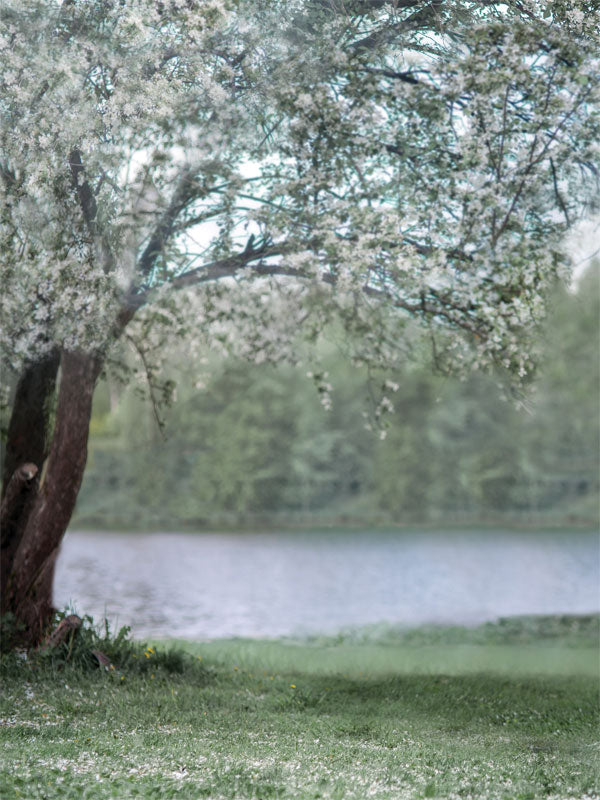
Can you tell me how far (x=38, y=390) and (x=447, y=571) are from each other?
93.1ft

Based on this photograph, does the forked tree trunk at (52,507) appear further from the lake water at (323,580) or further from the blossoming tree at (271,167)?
the lake water at (323,580)

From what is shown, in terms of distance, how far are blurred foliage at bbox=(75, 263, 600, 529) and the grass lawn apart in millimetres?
49989

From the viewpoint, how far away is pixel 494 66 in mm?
9891

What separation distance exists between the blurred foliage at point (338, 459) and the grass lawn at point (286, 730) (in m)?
50.0

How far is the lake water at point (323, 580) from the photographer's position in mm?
26484

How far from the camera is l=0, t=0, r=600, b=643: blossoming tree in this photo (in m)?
9.60

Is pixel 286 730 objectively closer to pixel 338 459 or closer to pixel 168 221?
pixel 168 221

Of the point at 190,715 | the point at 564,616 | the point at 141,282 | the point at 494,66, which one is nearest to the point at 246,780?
the point at 190,715

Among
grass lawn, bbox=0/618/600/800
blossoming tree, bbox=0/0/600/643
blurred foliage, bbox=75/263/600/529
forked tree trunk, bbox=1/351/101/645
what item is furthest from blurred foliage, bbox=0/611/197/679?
blurred foliage, bbox=75/263/600/529

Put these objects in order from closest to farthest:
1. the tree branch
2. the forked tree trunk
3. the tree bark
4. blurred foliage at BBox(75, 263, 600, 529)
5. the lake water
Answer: the tree branch < the forked tree trunk < the tree bark < the lake water < blurred foliage at BBox(75, 263, 600, 529)

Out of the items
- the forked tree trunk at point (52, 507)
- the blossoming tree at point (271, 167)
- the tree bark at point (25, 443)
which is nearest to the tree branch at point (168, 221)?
the blossoming tree at point (271, 167)

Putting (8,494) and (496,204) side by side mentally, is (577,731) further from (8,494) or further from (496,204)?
(8,494)

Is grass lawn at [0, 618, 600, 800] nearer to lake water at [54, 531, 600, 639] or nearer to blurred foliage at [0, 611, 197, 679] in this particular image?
blurred foliage at [0, 611, 197, 679]

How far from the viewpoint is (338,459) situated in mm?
68625
